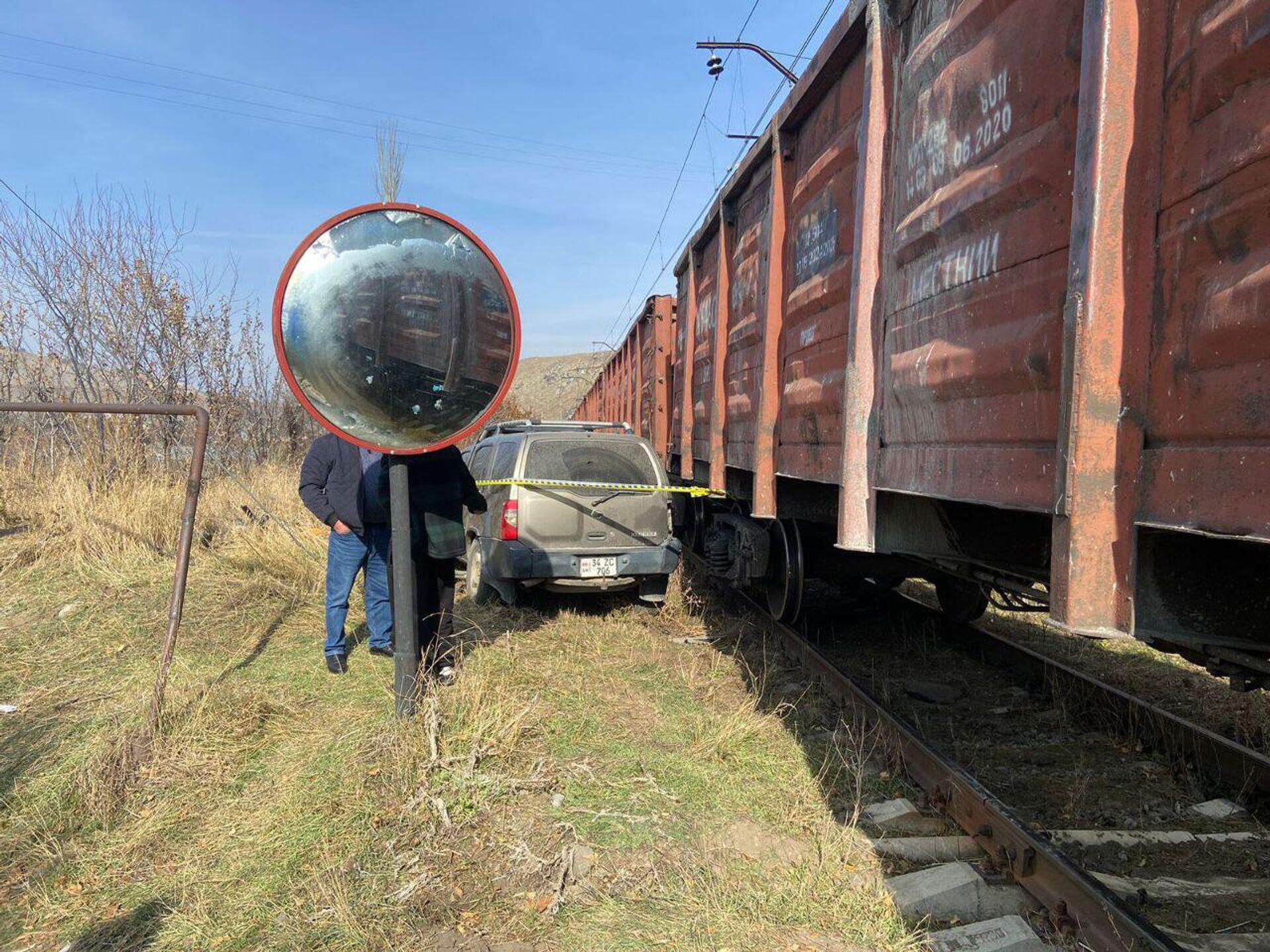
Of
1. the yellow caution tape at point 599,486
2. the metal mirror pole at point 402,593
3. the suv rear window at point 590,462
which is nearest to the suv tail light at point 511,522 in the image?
Answer: the yellow caution tape at point 599,486

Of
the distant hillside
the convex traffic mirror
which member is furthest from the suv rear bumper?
the distant hillside

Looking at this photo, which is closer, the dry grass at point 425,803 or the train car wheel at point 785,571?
the dry grass at point 425,803

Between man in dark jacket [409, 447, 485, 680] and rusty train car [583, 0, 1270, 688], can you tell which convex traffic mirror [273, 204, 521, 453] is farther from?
rusty train car [583, 0, 1270, 688]

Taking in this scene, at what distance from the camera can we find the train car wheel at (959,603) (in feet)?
19.6

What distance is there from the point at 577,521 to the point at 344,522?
202cm

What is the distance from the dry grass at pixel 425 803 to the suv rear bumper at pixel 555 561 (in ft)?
2.50

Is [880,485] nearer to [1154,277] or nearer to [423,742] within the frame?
[1154,277]

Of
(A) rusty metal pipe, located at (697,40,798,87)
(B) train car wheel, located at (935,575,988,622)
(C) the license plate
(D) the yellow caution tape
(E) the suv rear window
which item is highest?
(A) rusty metal pipe, located at (697,40,798,87)

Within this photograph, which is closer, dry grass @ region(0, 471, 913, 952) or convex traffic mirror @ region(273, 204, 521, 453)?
dry grass @ region(0, 471, 913, 952)

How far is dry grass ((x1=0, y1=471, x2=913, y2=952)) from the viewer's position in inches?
106

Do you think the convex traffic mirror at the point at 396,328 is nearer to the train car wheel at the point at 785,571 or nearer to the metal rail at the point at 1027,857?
the metal rail at the point at 1027,857

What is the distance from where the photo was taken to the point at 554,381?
9019cm

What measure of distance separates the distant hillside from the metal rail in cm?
6442

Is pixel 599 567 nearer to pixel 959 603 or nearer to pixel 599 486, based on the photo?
pixel 599 486
